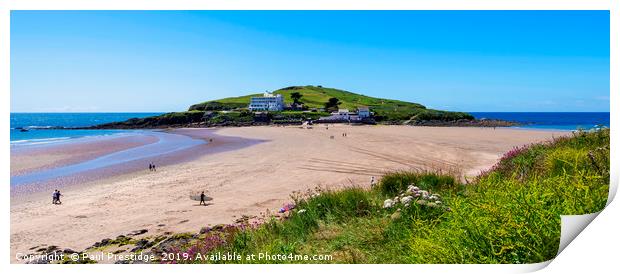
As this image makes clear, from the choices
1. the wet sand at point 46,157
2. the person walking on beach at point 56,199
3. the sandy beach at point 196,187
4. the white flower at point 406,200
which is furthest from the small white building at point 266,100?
the wet sand at point 46,157

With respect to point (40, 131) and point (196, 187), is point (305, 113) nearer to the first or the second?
point (196, 187)

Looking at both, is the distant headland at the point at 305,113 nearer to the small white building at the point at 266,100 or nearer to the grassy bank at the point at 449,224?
the small white building at the point at 266,100

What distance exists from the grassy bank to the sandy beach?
264 centimetres

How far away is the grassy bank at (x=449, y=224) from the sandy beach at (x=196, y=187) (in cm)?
264

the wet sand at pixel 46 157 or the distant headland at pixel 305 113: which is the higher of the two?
the distant headland at pixel 305 113

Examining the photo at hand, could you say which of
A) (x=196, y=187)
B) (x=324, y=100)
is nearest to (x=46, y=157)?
(x=196, y=187)

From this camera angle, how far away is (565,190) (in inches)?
121

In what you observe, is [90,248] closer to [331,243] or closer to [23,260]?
[23,260]

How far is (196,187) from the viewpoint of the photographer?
456 inches

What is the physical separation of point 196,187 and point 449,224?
31.5ft

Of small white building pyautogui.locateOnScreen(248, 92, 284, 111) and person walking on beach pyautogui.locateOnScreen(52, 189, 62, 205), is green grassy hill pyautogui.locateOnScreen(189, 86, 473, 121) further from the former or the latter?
person walking on beach pyautogui.locateOnScreen(52, 189, 62, 205)

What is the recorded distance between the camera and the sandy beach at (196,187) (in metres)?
6.99

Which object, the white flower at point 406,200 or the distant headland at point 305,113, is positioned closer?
the white flower at point 406,200
